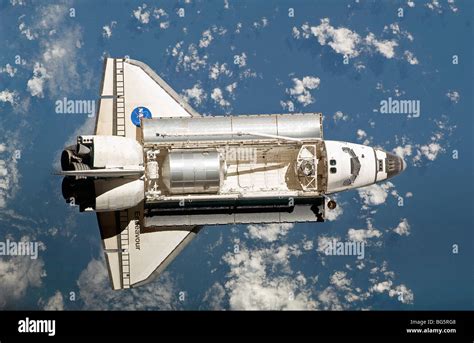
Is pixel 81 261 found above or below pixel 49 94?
below

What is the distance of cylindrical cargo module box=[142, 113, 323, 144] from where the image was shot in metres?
11.0

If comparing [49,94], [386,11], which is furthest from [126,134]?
[386,11]

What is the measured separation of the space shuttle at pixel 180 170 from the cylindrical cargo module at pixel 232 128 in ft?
0.09

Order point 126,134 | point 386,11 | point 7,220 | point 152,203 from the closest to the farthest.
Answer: point 152,203, point 126,134, point 386,11, point 7,220

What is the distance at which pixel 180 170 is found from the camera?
1056cm

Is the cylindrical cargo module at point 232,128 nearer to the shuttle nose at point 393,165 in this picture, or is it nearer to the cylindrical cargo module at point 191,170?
the cylindrical cargo module at point 191,170

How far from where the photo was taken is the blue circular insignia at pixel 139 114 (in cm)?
1184

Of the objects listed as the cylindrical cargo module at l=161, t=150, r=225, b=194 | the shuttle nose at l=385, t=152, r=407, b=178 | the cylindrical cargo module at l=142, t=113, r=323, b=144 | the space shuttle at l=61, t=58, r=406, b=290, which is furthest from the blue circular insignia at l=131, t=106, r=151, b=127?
the shuttle nose at l=385, t=152, r=407, b=178

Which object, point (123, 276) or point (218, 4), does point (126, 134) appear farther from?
point (218, 4)

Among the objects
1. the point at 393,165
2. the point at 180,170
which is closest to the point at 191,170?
the point at 180,170

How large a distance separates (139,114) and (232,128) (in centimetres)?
299

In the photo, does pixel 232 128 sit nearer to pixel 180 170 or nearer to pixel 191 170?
pixel 191 170

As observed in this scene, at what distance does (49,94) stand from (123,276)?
11.7 meters
